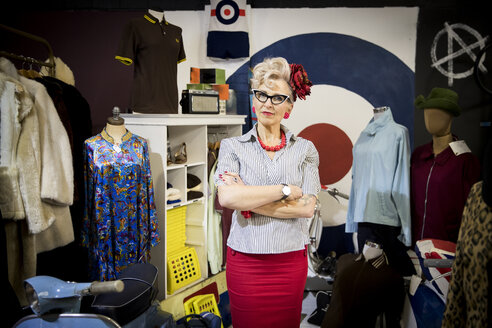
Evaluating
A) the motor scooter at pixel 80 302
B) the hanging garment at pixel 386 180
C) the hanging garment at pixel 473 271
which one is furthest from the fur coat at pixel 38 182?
the hanging garment at pixel 386 180

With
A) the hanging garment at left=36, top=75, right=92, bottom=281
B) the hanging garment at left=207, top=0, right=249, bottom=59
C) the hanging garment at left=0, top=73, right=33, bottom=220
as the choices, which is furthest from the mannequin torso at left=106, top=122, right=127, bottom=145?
the hanging garment at left=207, top=0, right=249, bottom=59

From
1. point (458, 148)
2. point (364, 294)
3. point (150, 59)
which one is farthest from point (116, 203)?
point (458, 148)

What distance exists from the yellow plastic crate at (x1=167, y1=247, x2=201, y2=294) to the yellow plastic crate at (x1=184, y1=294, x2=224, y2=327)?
0.52ft

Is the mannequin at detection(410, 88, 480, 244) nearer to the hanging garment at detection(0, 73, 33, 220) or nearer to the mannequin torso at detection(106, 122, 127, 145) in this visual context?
the mannequin torso at detection(106, 122, 127, 145)

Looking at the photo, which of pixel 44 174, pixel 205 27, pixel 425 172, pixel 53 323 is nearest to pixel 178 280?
pixel 44 174

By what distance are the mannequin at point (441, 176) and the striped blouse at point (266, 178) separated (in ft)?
3.82

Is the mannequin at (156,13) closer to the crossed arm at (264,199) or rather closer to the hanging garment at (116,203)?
the hanging garment at (116,203)

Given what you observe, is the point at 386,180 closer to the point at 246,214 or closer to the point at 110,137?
the point at 246,214

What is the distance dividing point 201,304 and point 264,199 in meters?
1.67

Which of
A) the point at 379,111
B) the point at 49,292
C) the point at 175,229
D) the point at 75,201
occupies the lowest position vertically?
the point at 175,229

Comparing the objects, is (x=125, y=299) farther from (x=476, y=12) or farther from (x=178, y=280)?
(x=476, y=12)

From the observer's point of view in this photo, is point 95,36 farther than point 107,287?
Yes

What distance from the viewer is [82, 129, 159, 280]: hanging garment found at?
259 centimetres

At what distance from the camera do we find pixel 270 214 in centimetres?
184
